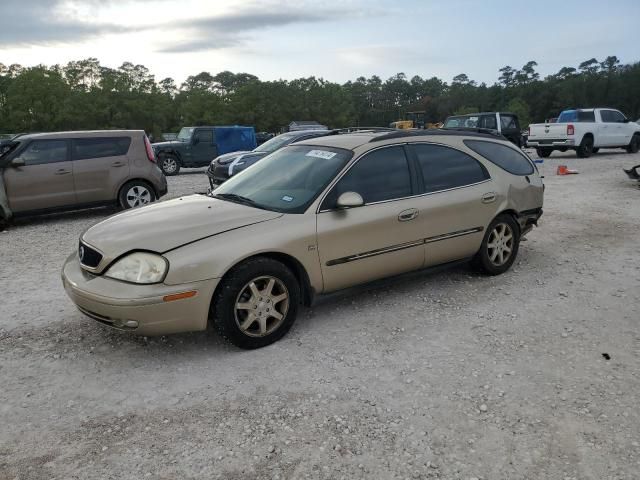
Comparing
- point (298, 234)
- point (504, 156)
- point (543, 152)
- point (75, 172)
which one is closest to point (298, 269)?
point (298, 234)

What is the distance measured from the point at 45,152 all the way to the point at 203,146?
10463 mm

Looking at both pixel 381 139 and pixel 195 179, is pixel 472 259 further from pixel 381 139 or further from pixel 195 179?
pixel 195 179

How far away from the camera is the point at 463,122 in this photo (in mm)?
18234

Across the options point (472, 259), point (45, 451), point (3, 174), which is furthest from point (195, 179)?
point (45, 451)

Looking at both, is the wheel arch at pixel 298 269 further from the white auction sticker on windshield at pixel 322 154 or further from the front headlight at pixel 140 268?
the white auction sticker on windshield at pixel 322 154

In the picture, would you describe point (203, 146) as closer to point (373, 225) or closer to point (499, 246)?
point (499, 246)

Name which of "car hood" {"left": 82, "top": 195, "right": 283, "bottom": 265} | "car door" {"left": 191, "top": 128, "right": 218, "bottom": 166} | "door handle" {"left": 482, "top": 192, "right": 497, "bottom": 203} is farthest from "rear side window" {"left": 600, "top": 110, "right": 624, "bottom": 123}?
"car hood" {"left": 82, "top": 195, "right": 283, "bottom": 265}

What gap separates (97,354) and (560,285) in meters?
4.33

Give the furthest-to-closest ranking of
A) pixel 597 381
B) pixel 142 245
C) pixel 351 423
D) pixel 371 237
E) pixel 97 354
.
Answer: pixel 371 237 → pixel 97 354 → pixel 142 245 → pixel 597 381 → pixel 351 423

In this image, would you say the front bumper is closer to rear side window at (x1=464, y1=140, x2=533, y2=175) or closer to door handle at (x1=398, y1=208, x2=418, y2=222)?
door handle at (x1=398, y1=208, x2=418, y2=222)

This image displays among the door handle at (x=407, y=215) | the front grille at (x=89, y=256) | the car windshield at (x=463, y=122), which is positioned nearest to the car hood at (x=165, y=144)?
the car windshield at (x=463, y=122)

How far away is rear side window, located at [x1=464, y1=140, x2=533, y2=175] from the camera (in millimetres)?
5203

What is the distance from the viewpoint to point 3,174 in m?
8.40

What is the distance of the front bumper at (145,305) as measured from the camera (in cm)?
330
